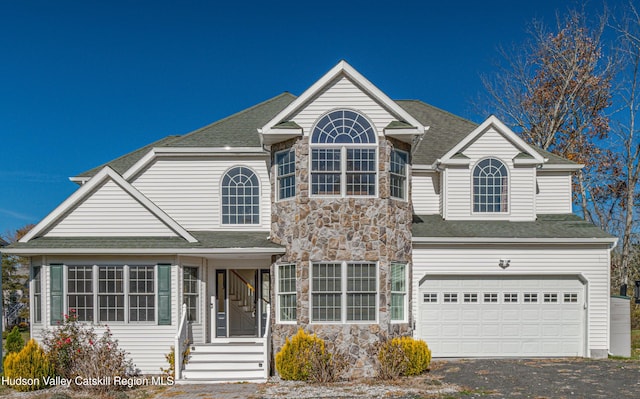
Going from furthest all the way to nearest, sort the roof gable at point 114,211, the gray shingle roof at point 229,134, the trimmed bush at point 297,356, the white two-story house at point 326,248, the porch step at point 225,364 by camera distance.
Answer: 1. the gray shingle roof at point 229,134
2. the roof gable at point 114,211
3. the white two-story house at point 326,248
4. the porch step at point 225,364
5. the trimmed bush at point 297,356

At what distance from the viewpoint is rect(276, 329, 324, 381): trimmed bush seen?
44.1ft

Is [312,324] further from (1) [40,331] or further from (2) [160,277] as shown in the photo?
(1) [40,331]

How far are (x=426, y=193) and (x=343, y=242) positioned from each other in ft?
15.5

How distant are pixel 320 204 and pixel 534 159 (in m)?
7.23

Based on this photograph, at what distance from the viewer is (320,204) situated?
14.3 metres

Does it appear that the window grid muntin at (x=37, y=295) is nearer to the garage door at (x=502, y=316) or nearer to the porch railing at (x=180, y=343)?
the porch railing at (x=180, y=343)

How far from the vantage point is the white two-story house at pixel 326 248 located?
1425 centimetres

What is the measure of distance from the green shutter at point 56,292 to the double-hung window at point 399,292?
862 cm

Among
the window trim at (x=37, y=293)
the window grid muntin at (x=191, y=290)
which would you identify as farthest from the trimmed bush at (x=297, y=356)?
the window trim at (x=37, y=293)

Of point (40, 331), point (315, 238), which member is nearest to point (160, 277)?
point (40, 331)

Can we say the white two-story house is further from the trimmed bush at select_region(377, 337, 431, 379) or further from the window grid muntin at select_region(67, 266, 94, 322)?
the trimmed bush at select_region(377, 337, 431, 379)

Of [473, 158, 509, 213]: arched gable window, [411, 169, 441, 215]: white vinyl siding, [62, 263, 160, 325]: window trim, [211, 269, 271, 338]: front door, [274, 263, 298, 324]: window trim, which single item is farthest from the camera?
[411, 169, 441, 215]: white vinyl siding

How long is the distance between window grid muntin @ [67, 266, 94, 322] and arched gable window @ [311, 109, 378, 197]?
20.8 feet

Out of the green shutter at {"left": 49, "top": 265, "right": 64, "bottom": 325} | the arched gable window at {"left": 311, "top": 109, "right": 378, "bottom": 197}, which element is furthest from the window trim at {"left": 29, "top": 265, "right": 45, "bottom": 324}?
the arched gable window at {"left": 311, "top": 109, "right": 378, "bottom": 197}
